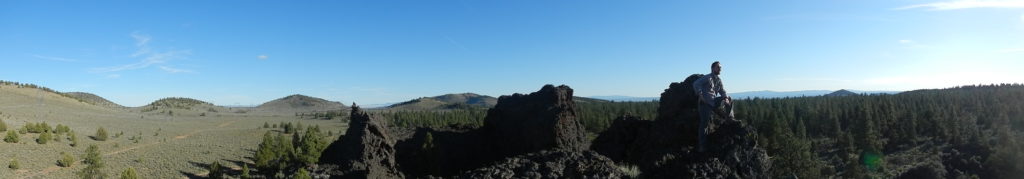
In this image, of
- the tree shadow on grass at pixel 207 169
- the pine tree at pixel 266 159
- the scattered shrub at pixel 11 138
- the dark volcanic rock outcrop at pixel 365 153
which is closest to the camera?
the dark volcanic rock outcrop at pixel 365 153

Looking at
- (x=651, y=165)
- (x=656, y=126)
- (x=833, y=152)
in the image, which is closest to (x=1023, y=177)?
(x=833, y=152)

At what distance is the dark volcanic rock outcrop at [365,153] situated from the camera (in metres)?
13.6

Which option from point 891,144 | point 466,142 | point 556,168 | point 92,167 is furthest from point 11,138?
point 891,144

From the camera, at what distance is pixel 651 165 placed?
8.39 meters

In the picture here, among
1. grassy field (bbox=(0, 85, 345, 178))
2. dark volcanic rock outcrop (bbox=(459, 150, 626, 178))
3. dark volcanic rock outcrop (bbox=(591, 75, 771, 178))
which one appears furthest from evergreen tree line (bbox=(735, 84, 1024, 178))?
grassy field (bbox=(0, 85, 345, 178))

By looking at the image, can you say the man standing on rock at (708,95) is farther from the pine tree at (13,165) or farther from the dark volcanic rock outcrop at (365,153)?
the pine tree at (13,165)

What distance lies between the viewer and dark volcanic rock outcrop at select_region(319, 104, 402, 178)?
535 inches

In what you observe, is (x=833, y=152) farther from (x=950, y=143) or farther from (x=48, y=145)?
(x=48, y=145)

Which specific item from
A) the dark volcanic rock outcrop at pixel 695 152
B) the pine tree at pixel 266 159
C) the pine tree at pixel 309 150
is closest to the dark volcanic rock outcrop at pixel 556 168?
the dark volcanic rock outcrop at pixel 695 152

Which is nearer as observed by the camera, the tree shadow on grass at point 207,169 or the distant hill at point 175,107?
the tree shadow on grass at point 207,169

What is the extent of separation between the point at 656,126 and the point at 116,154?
124ft

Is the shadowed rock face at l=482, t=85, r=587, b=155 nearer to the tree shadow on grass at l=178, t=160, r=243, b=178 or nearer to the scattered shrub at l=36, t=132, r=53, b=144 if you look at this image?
the tree shadow on grass at l=178, t=160, r=243, b=178

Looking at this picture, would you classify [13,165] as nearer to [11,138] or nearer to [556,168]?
[11,138]

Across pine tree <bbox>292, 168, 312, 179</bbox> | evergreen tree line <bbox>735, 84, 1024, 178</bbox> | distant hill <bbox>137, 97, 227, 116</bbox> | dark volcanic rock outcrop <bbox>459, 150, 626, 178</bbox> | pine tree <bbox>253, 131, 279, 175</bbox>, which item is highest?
distant hill <bbox>137, 97, 227, 116</bbox>
